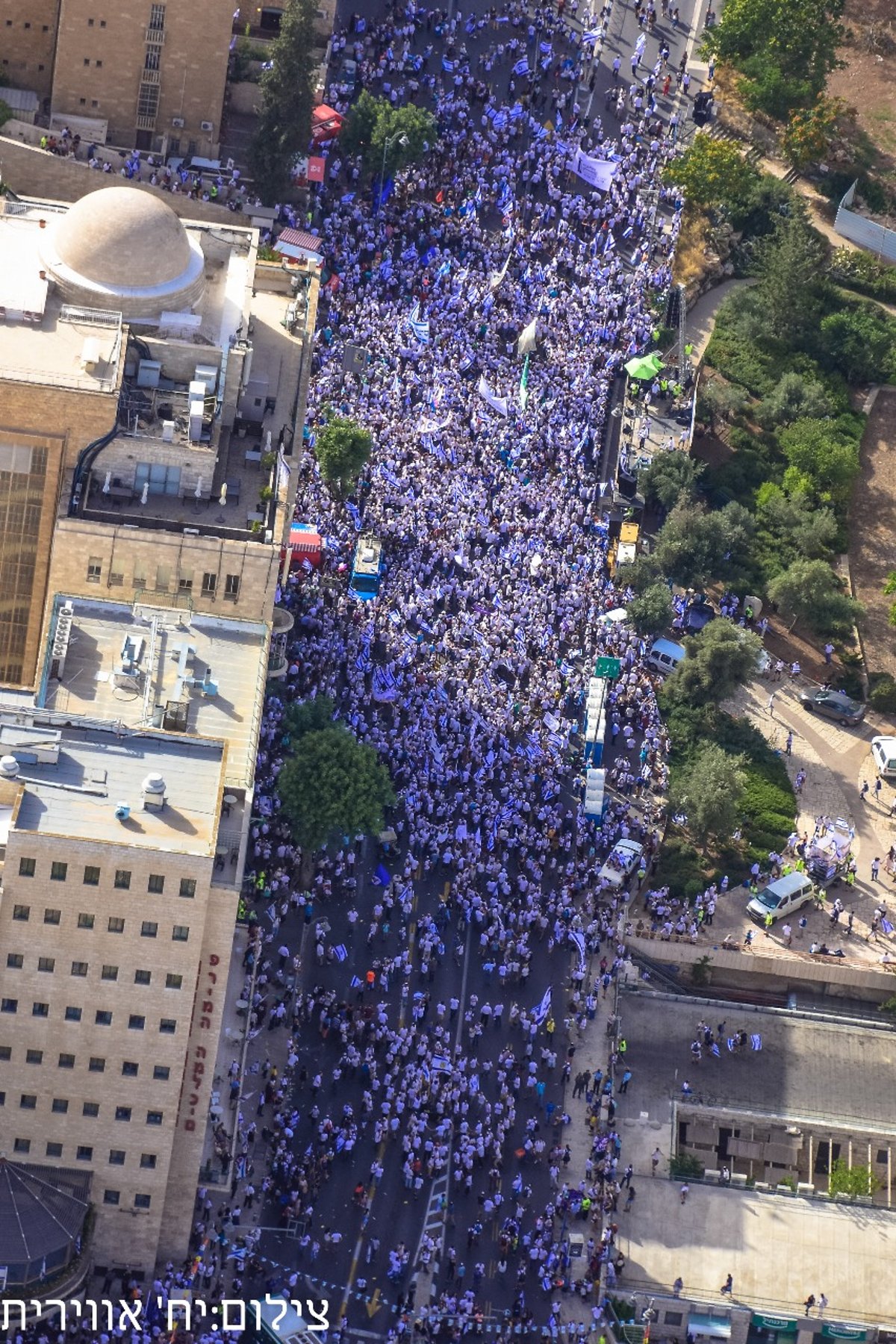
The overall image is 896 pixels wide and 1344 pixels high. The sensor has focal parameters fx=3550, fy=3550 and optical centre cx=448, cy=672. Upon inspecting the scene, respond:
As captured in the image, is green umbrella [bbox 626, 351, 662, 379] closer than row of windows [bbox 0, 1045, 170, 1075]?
No

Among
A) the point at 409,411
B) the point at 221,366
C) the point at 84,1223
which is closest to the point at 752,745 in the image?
the point at 409,411

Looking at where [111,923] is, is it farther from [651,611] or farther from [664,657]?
[664,657]

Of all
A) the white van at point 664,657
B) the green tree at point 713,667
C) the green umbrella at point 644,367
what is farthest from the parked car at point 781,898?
the green umbrella at point 644,367

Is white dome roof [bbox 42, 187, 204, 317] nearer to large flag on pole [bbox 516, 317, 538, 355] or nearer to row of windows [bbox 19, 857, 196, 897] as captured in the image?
row of windows [bbox 19, 857, 196, 897]

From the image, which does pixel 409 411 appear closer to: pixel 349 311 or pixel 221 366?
pixel 349 311

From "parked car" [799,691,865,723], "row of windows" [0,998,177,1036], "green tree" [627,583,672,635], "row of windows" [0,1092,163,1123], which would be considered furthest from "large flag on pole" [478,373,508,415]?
"row of windows" [0,1092,163,1123]

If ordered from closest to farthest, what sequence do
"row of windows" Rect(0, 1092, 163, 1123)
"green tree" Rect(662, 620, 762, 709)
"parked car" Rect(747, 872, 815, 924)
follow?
"row of windows" Rect(0, 1092, 163, 1123)
"parked car" Rect(747, 872, 815, 924)
"green tree" Rect(662, 620, 762, 709)

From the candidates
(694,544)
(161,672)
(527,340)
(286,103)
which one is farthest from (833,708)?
(161,672)
